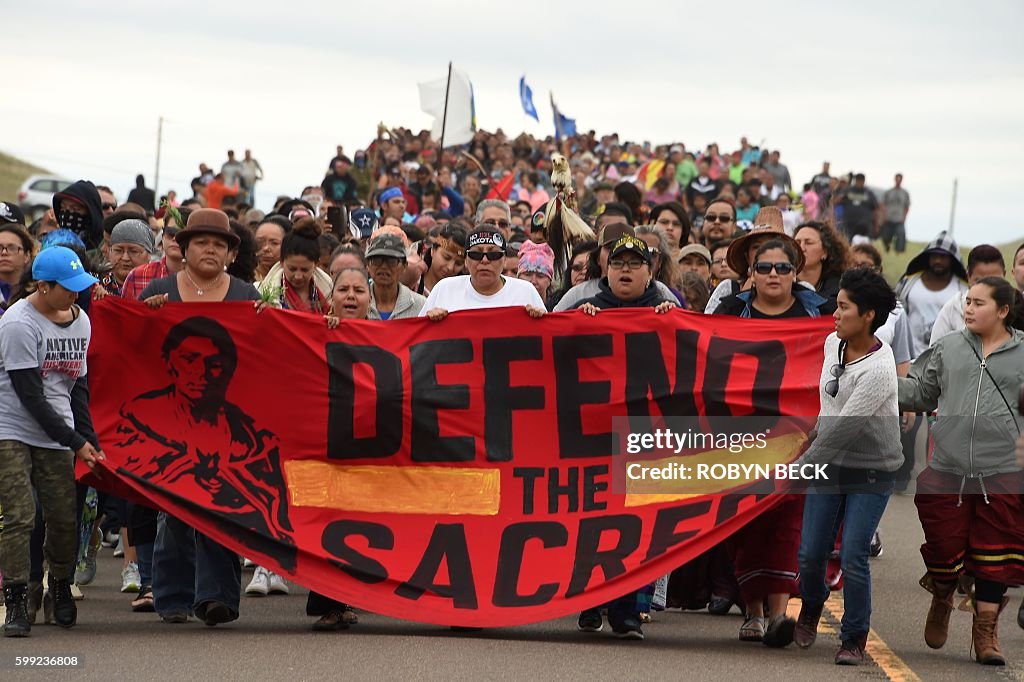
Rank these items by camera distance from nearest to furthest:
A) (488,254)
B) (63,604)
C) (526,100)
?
1. (63,604)
2. (488,254)
3. (526,100)

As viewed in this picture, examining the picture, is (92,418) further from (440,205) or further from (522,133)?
(522,133)

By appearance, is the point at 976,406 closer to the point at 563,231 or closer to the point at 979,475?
the point at 979,475

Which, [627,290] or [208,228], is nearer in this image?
[208,228]

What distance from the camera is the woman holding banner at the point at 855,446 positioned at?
8.41 m

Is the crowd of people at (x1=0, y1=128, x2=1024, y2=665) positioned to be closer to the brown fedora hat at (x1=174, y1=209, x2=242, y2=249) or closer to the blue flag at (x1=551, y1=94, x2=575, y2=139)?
the brown fedora hat at (x1=174, y1=209, x2=242, y2=249)

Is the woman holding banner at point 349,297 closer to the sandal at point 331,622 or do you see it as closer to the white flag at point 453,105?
the sandal at point 331,622

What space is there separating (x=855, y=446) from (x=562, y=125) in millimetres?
33856

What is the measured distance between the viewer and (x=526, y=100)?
3834 centimetres

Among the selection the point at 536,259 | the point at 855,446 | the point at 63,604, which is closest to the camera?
the point at 855,446

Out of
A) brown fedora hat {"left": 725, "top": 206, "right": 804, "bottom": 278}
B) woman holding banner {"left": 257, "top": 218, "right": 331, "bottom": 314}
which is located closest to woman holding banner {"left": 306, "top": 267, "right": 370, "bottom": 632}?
woman holding banner {"left": 257, "top": 218, "right": 331, "bottom": 314}

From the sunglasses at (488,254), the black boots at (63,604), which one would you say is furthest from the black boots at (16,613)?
the sunglasses at (488,254)

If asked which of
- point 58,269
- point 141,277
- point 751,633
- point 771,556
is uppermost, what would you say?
point 58,269

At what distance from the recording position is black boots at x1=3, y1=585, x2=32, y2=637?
848 cm

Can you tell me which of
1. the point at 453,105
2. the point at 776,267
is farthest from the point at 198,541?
the point at 453,105
